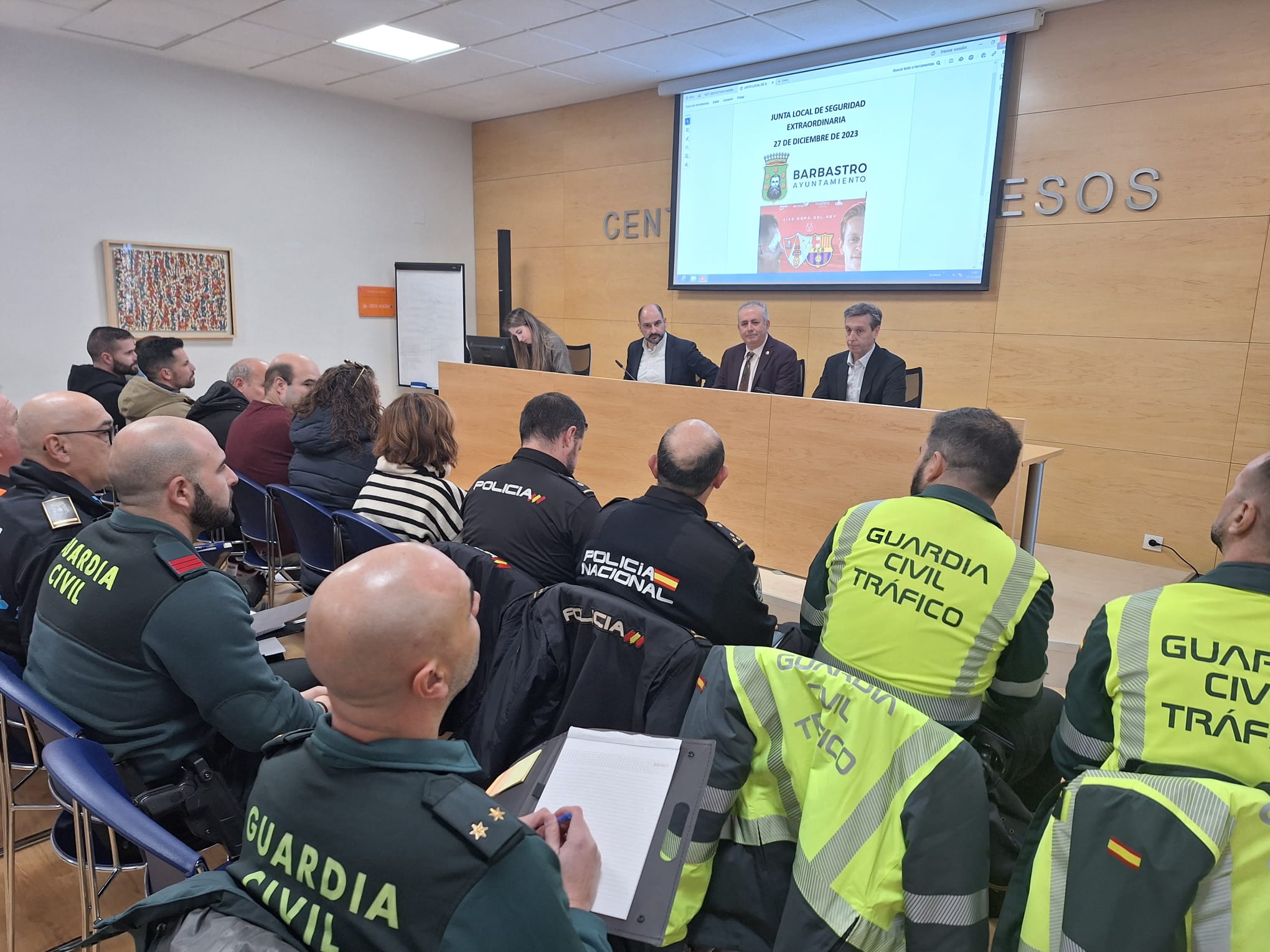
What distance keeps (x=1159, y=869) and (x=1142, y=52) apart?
14.6 ft

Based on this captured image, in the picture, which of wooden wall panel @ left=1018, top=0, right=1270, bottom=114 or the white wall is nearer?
wooden wall panel @ left=1018, top=0, right=1270, bottom=114

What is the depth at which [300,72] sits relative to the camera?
19.3ft

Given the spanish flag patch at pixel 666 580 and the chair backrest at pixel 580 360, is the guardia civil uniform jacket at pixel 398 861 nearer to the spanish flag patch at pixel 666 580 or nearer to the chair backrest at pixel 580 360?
the spanish flag patch at pixel 666 580

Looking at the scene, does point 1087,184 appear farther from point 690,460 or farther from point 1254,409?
point 690,460

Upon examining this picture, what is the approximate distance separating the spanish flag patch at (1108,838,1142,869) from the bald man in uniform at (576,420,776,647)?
3.11 ft

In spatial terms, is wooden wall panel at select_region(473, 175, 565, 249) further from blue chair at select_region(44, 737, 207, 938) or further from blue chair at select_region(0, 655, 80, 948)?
blue chair at select_region(44, 737, 207, 938)

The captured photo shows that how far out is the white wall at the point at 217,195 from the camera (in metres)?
5.18

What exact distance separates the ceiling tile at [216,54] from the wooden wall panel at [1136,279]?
5.13 metres

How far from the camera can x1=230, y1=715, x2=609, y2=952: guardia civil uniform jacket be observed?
813 millimetres

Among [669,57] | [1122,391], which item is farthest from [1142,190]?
[669,57]

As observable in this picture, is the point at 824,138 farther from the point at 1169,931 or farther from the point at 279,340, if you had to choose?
the point at 1169,931

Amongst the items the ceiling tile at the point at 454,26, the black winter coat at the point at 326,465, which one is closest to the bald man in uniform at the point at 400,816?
the black winter coat at the point at 326,465

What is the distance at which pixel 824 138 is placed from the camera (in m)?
5.13

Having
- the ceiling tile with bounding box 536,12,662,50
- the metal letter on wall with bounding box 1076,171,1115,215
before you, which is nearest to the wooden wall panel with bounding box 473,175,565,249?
the ceiling tile with bounding box 536,12,662,50
